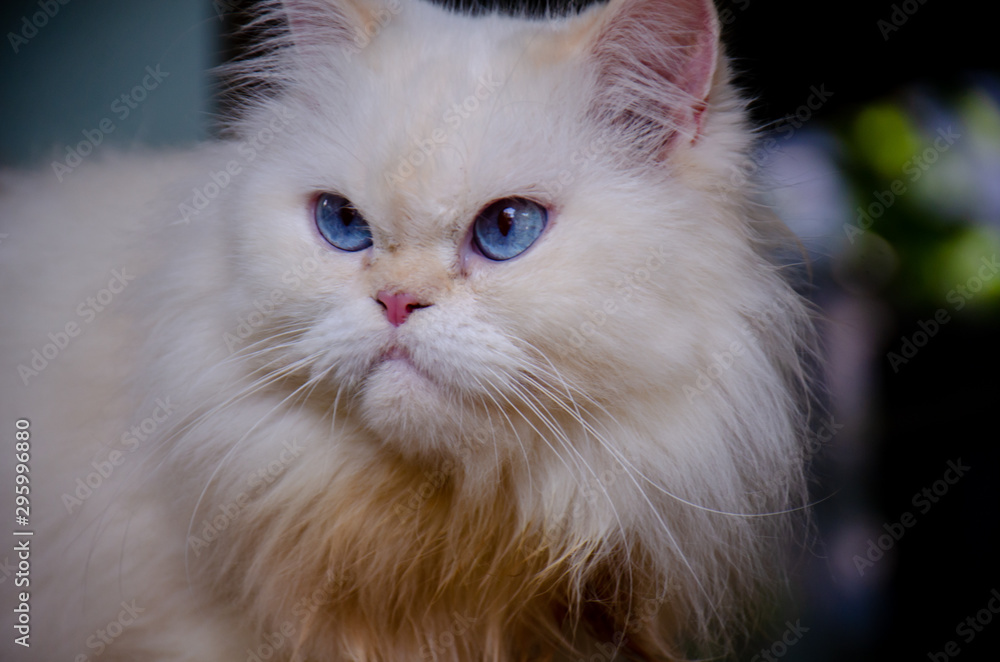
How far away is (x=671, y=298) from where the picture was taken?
30.7 inches

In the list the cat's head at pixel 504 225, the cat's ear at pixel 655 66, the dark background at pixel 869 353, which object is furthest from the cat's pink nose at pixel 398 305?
the dark background at pixel 869 353

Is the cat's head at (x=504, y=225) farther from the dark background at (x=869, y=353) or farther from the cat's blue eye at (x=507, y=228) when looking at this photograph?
the dark background at (x=869, y=353)

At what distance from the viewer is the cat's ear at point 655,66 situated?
0.78 meters

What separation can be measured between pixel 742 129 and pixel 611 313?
12.8 inches

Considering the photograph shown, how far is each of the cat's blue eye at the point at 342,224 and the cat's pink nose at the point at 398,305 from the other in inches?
4.9

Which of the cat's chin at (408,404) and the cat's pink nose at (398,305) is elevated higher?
the cat's pink nose at (398,305)

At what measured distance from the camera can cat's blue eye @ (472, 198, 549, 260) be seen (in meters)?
0.76

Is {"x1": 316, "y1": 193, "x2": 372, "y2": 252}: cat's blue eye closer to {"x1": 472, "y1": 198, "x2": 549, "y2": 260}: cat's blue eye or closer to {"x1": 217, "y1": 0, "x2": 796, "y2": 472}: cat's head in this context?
{"x1": 217, "y1": 0, "x2": 796, "y2": 472}: cat's head

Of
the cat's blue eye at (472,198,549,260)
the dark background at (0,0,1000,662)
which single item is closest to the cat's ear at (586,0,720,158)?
the cat's blue eye at (472,198,549,260)

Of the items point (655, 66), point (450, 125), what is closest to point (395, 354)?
point (450, 125)

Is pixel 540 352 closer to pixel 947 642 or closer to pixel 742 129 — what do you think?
pixel 742 129

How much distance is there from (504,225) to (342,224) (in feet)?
0.67

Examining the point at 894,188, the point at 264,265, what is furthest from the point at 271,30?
the point at 894,188

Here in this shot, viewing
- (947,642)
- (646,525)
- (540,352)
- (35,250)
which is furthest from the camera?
(947,642)
